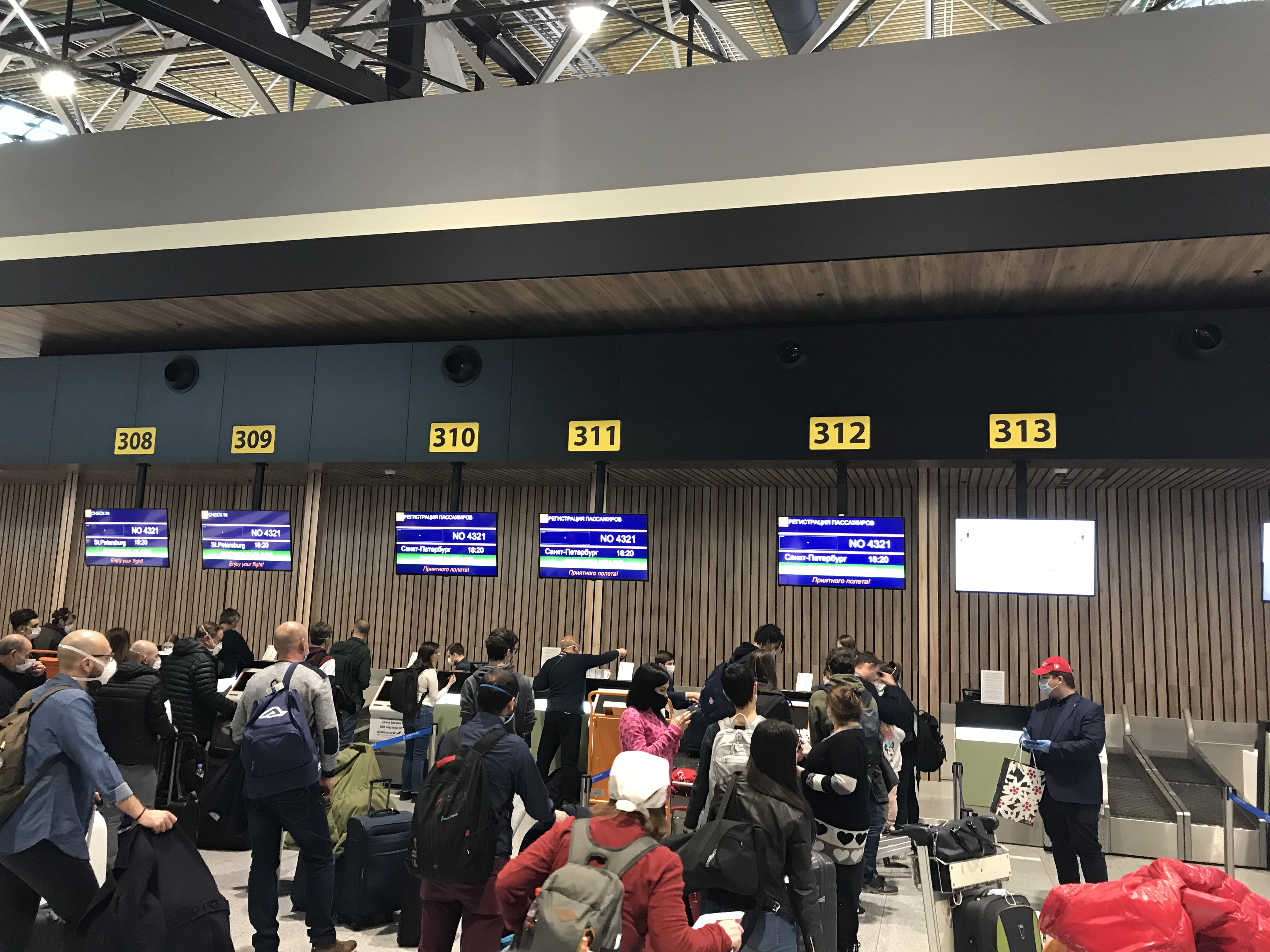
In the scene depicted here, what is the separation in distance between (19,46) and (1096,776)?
44.1 feet

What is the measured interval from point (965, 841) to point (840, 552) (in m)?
3.87

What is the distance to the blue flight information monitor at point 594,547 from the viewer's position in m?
8.04

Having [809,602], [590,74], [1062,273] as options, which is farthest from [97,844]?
[590,74]

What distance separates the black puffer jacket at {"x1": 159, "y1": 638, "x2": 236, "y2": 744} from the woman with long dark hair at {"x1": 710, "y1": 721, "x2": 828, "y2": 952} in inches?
170

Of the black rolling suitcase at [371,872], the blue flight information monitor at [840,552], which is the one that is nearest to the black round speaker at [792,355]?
the blue flight information monitor at [840,552]

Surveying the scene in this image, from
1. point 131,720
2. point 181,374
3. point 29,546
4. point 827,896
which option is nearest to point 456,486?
point 181,374

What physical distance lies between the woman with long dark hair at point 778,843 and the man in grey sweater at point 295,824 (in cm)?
223

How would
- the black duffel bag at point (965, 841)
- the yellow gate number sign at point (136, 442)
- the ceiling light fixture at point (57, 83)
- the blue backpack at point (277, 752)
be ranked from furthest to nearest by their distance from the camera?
the ceiling light fixture at point (57, 83) < the yellow gate number sign at point (136, 442) < the blue backpack at point (277, 752) < the black duffel bag at point (965, 841)

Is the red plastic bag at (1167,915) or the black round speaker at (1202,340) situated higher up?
the black round speaker at (1202,340)

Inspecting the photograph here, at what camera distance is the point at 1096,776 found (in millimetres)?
5340

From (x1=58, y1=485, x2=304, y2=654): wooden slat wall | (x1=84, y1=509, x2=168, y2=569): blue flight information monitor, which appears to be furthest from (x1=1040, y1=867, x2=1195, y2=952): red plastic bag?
(x1=58, y1=485, x2=304, y2=654): wooden slat wall

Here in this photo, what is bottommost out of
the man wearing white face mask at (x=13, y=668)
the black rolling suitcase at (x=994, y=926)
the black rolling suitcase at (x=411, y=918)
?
the black rolling suitcase at (x=411, y=918)

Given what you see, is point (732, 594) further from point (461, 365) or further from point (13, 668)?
point (13, 668)

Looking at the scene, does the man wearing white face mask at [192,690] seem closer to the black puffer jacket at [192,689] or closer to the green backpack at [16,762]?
the black puffer jacket at [192,689]
